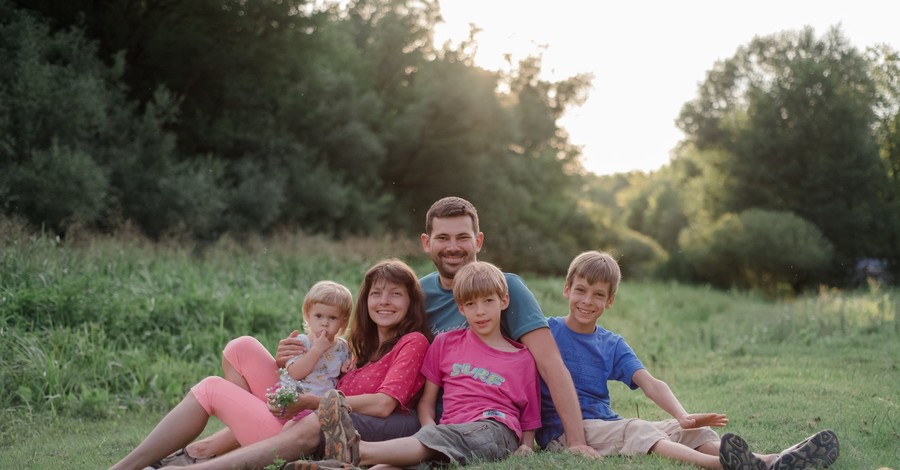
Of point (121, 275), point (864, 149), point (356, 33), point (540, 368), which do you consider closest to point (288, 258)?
point (121, 275)

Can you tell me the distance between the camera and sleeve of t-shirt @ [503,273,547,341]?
4922 mm

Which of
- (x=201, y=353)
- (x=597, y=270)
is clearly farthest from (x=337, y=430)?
(x=201, y=353)

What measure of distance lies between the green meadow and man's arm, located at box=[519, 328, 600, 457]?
0.19m

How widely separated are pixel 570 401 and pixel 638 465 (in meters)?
0.56

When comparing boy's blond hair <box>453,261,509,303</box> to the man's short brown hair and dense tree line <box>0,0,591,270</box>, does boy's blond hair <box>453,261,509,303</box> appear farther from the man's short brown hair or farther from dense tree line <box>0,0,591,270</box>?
dense tree line <box>0,0,591,270</box>

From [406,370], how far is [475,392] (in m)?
0.41

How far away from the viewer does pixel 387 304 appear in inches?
199

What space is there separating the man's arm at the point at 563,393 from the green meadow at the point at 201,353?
0.62 feet

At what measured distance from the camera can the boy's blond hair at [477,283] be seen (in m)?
4.77

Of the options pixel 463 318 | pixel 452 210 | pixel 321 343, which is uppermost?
pixel 452 210

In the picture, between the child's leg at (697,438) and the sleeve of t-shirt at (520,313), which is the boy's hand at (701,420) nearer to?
the child's leg at (697,438)

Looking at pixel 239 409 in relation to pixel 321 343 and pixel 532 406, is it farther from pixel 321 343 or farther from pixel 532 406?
pixel 532 406

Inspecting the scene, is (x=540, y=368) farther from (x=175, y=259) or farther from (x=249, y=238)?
(x=249, y=238)

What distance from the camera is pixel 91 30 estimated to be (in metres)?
18.4
